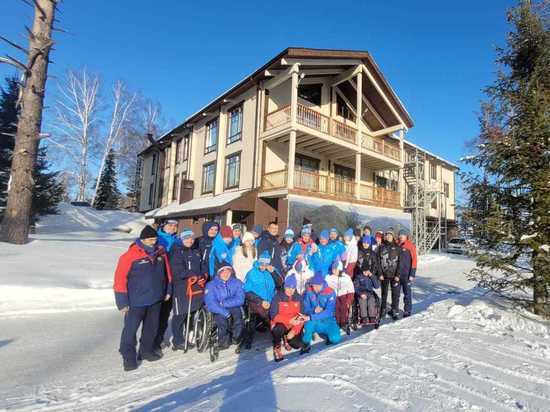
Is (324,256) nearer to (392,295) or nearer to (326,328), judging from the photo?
(392,295)

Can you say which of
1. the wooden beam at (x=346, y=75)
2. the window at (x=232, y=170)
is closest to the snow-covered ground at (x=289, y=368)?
the window at (x=232, y=170)

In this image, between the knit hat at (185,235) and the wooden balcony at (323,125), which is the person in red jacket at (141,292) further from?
the wooden balcony at (323,125)

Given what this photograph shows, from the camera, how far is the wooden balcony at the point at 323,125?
15.4 metres

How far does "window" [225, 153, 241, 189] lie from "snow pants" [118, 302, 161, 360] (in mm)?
13378

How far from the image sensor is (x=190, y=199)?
836 inches

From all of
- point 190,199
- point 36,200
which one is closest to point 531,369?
point 190,199

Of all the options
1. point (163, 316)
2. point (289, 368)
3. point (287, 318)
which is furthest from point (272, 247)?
point (289, 368)

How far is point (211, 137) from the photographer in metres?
20.5

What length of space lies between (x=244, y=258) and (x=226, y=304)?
0.96 meters

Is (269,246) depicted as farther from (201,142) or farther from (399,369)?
(201,142)

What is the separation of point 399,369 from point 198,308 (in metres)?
2.71

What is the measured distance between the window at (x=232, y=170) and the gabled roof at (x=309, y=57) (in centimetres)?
337

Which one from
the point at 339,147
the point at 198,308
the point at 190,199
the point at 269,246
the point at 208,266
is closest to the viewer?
the point at 198,308

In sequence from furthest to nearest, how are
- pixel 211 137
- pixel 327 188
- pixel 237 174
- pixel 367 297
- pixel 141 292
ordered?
pixel 211 137
pixel 237 174
pixel 327 188
pixel 367 297
pixel 141 292
